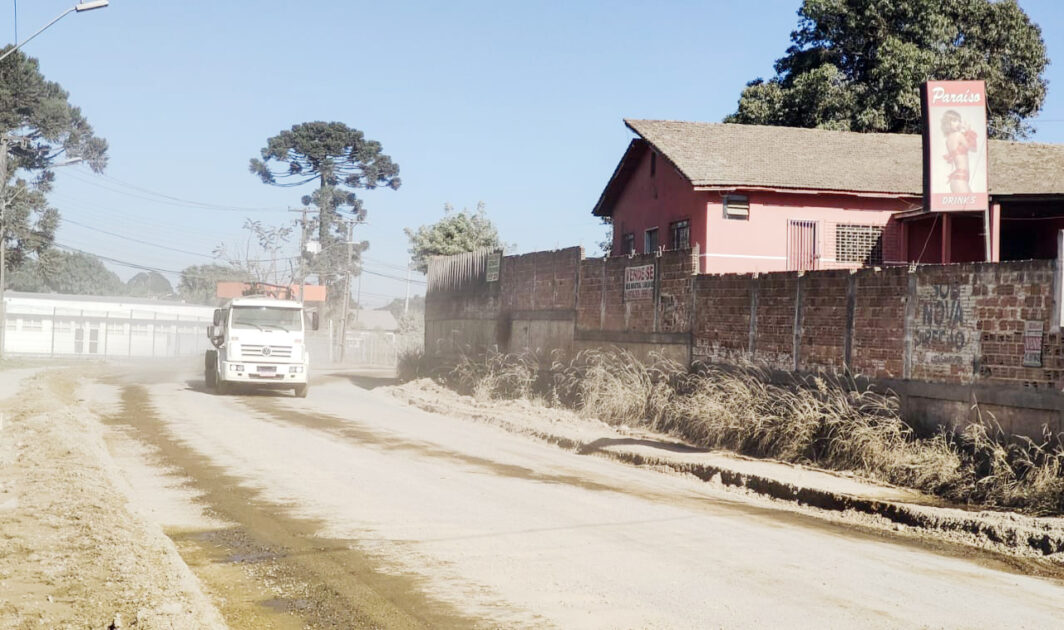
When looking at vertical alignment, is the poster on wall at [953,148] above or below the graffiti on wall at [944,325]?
above

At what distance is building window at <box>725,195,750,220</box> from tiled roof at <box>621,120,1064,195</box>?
63 cm

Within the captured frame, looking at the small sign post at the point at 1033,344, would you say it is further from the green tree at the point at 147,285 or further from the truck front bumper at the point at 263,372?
the green tree at the point at 147,285

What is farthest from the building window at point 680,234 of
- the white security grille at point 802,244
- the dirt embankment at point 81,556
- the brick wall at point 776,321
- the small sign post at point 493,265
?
the dirt embankment at point 81,556

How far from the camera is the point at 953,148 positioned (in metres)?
16.5

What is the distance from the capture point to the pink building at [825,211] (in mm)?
28297

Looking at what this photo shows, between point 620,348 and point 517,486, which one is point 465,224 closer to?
point 620,348

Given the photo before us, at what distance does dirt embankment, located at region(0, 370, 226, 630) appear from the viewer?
5.66 m

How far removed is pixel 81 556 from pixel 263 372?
18.0 meters

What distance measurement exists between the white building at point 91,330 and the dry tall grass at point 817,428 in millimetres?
46140

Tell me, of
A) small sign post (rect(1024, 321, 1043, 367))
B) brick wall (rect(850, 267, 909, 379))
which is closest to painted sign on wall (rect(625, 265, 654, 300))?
brick wall (rect(850, 267, 909, 379))

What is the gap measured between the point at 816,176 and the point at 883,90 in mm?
10065

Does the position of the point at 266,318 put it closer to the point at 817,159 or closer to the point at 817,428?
the point at 817,428

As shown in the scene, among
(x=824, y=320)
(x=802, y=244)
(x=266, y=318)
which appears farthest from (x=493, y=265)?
(x=824, y=320)

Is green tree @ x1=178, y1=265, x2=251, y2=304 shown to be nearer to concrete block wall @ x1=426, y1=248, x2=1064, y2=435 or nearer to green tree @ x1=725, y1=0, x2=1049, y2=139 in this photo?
green tree @ x1=725, y1=0, x2=1049, y2=139
